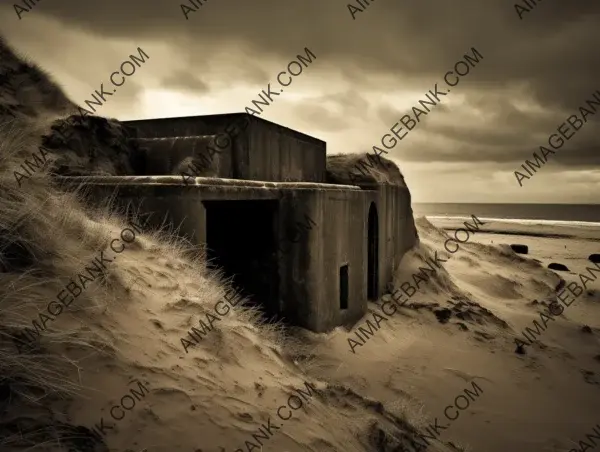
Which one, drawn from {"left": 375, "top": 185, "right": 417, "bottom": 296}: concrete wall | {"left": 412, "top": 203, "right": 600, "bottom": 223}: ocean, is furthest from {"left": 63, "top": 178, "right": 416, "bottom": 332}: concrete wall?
{"left": 412, "top": 203, "right": 600, "bottom": 223}: ocean

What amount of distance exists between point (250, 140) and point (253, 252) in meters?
2.40

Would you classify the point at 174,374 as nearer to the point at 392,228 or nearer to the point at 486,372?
the point at 486,372

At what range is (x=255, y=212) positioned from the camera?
772cm

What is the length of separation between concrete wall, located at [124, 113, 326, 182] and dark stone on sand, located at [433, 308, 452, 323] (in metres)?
4.90

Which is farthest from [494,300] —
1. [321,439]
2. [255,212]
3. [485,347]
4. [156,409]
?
[156,409]

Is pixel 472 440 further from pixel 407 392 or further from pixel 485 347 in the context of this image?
pixel 485 347

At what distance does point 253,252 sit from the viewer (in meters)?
7.61

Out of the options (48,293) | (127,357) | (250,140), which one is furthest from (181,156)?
(127,357)

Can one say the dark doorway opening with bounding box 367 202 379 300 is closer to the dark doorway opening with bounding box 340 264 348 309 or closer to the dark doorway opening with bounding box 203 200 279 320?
the dark doorway opening with bounding box 340 264 348 309

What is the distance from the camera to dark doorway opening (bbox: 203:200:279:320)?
748 centimetres

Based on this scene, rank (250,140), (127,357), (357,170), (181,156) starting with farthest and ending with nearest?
(357,170), (250,140), (181,156), (127,357)

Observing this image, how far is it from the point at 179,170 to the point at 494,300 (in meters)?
11.3

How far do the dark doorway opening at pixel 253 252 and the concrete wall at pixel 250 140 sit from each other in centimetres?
97

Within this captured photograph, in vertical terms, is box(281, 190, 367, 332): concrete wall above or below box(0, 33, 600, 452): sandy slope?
above
